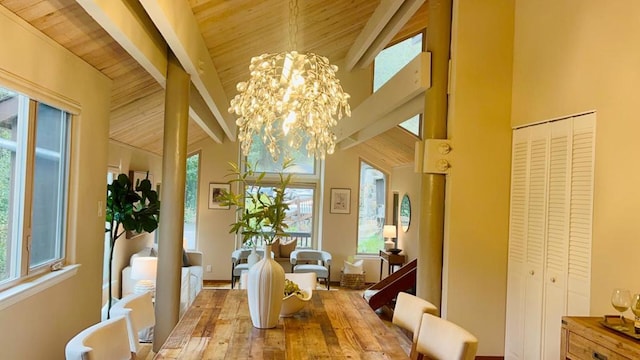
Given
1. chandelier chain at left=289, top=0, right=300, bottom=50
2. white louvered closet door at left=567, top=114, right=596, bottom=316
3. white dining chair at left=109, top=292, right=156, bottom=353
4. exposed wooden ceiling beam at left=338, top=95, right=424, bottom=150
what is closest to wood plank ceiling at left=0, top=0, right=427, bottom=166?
chandelier chain at left=289, top=0, right=300, bottom=50

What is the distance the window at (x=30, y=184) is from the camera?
2492 mm

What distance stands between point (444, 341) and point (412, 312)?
1.57 feet

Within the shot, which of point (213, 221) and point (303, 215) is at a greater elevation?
point (303, 215)

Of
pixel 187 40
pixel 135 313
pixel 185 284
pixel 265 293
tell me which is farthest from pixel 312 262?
pixel 265 293

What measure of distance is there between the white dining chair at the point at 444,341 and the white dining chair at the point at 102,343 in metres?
1.41

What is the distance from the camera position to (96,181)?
3646mm

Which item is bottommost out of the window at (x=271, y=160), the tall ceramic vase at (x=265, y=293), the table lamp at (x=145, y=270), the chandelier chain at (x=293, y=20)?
the table lamp at (x=145, y=270)

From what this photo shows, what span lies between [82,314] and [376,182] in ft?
20.9

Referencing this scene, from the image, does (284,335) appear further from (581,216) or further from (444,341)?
(581,216)

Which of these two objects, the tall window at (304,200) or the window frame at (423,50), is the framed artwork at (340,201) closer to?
the tall window at (304,200)

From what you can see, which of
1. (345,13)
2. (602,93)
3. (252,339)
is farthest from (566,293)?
(345,13)

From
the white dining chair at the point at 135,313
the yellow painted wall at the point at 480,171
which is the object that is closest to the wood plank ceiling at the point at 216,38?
the white dining chair at the point at 135,313

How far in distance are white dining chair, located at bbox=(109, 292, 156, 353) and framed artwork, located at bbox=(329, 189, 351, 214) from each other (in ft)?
20.6

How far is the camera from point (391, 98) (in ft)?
15.8
